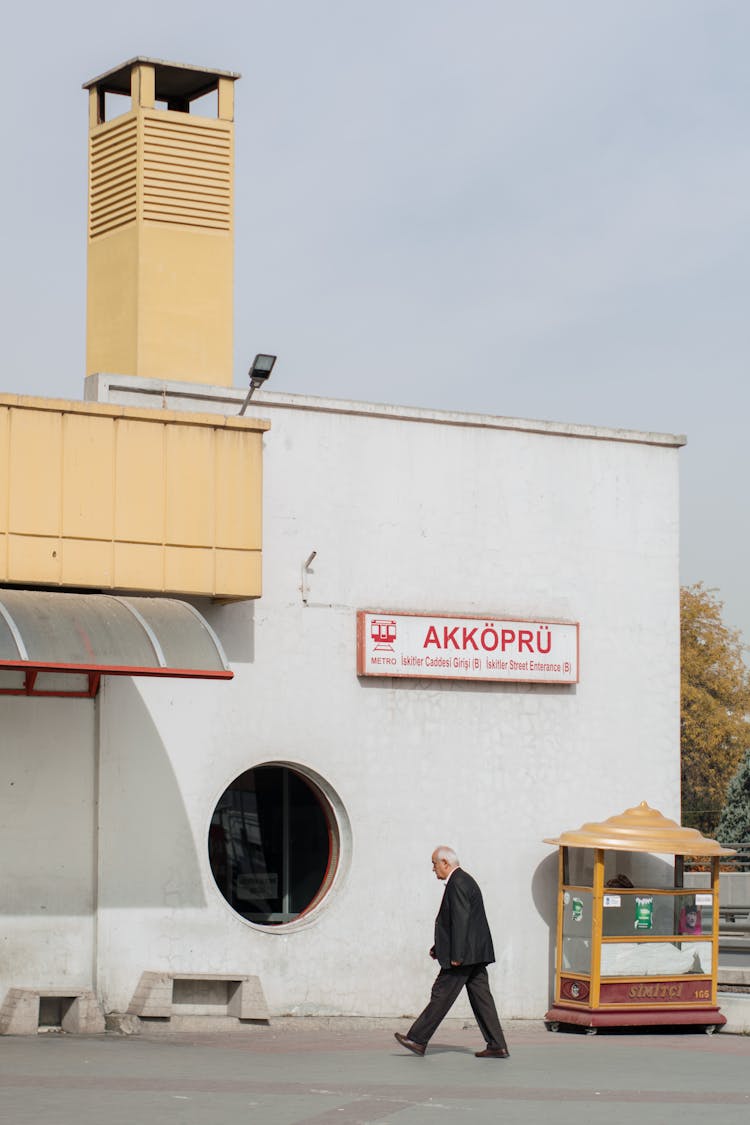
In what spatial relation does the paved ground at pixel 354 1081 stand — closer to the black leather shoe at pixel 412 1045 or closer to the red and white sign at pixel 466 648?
the black leather shoe at pixel 412 1045

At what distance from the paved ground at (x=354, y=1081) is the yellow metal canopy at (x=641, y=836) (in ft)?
5.61

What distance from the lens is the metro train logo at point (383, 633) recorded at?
629 inches

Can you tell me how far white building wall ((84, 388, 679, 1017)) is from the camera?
14.9 metres

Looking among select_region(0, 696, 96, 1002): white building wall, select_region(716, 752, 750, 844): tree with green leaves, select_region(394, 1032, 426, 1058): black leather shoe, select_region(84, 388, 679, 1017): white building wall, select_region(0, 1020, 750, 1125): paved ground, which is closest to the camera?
select_region(0, 1020, 750, 1125): paved ground

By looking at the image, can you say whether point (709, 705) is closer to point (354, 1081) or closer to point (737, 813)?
point (737, 813)

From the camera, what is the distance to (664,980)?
1606cm

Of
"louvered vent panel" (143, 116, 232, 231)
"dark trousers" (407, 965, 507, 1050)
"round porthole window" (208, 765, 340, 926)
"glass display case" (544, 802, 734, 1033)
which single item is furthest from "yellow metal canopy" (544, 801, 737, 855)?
"louvered vent panel" (143, 116, 232, 231)

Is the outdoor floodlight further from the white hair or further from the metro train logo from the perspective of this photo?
the white hair

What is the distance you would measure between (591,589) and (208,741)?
14.2 feet

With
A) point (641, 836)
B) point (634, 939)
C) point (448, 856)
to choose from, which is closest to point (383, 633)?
point (641, 836)

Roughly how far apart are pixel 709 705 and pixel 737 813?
15.9m

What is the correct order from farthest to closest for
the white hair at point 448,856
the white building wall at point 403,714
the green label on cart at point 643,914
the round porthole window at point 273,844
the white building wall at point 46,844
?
the green label on cart at point 643,914 → the round porthole window at point 273,844 → the white building wall at point 403,714 → the white building wall at point 46,844 → the white hair at point 448,856

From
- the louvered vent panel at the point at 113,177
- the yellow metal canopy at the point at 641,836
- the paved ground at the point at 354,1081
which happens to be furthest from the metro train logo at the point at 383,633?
the louvered vent panel at the point at 113,177

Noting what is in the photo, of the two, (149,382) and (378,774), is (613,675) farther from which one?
(149,382)
